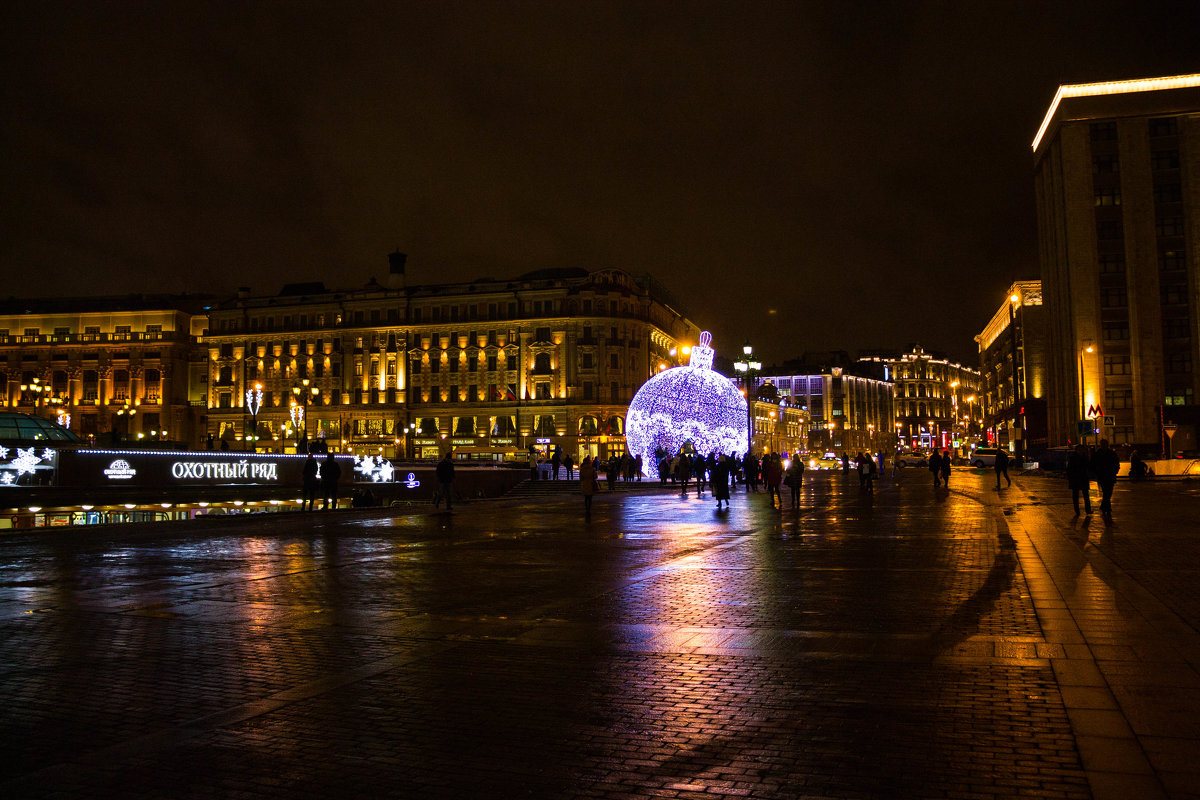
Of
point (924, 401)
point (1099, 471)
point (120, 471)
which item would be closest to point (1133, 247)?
point (1099, 471)

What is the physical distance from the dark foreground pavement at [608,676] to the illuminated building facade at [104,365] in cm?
8919

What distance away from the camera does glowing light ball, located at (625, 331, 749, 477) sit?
42.6 m

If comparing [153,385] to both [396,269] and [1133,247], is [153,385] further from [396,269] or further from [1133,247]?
[1133,247]

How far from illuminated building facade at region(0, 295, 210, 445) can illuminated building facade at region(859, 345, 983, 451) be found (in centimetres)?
12130

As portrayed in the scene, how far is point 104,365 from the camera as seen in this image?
9412 cm

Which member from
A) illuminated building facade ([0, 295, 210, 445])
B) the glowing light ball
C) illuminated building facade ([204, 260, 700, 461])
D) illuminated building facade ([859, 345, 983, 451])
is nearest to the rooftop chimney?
illuminated building facade ([204, 260, 700, 461])

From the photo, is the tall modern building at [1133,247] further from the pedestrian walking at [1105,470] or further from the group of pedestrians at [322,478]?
the group of pedestrians at [322,478]

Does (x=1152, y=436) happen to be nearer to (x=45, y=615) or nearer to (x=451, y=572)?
(x=451, y=572)

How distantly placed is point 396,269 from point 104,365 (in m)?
31.8

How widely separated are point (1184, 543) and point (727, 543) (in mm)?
6974

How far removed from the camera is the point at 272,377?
91312mm

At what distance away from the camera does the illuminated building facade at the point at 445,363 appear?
83.2 meters

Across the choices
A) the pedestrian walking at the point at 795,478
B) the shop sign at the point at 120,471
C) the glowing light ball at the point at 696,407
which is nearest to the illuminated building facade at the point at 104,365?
the glowing light ball at the point at 696,407

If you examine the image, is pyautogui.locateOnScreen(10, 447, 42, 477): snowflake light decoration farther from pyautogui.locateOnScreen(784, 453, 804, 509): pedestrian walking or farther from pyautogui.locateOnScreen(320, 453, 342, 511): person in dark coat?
pyautogui.locateOnScreen(784, 453, 804, 509): pedestrian walking
